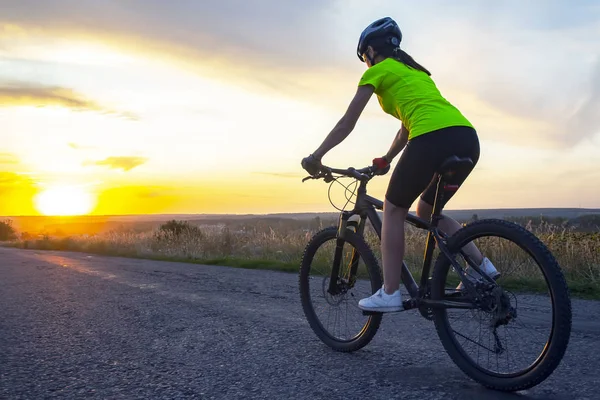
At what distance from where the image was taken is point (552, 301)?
3.02m

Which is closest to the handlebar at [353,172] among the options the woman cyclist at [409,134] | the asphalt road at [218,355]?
the woman cyclist at [409,134]

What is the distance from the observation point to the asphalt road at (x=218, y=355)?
10.7 ft

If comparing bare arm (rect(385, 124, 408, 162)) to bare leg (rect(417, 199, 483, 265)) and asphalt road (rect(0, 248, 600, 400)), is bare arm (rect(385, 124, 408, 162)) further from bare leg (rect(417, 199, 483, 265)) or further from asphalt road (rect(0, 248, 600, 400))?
asphalt road (rect(0, 248, 600, 400))

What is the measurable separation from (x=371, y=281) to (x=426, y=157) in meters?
1.07

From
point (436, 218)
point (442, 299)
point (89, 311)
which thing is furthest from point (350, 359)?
point (89, 311)

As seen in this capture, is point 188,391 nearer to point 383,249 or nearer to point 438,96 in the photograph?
point 383,249

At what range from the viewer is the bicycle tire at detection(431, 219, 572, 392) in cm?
298

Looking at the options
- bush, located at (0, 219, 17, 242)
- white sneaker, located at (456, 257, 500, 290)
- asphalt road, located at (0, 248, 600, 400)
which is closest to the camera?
asphalt road, located at (0, 248, 600, 400)

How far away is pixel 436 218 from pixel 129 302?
4.35 m

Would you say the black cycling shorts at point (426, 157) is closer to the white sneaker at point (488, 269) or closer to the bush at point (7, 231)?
the white sneaker at point (488, 269)

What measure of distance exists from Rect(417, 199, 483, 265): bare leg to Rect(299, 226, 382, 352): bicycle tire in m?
0.51

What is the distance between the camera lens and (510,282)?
365cm

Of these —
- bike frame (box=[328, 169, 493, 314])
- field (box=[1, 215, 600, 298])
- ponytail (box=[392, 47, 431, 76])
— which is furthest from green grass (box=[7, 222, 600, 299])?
ponytail (box=[392, 47, 431, 76])

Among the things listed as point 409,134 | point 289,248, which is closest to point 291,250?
point 289,248
